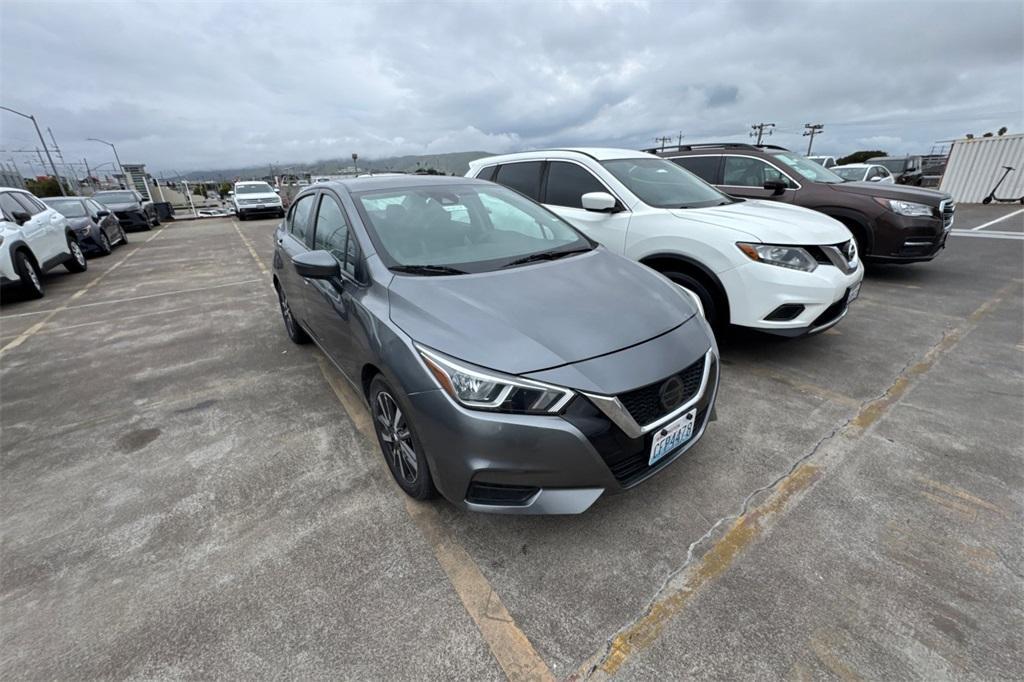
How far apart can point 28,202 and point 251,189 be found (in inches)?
518

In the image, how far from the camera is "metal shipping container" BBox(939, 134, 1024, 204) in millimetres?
14164

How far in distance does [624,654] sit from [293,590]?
1.32 m

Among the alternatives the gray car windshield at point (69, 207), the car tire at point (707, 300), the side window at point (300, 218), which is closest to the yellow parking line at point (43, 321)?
the gray car windshield at point (69, 207)

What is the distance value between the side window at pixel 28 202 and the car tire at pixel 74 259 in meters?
0.75

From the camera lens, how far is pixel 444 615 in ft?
5.67

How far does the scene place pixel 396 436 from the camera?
7.43 feet

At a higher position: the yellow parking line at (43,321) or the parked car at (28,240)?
the parked car at (28,240)

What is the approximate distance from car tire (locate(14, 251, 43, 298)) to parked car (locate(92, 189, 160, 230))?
432 inches

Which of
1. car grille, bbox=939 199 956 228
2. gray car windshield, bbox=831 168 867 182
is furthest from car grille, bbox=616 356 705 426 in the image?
gray car windshield, bbox=831 168 867 182

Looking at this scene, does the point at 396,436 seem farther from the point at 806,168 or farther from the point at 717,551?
the point at 806,168

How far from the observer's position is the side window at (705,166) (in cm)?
654

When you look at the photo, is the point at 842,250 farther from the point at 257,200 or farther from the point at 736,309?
the point at 257,200

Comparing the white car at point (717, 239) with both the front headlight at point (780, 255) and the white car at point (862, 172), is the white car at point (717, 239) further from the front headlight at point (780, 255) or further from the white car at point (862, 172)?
the white car at point (862, 172)

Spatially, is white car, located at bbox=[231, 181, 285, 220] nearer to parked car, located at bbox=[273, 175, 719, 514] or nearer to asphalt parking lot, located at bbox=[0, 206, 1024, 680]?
asphalt parking lot, located at bbox=[0, 206, 1024, 680]
